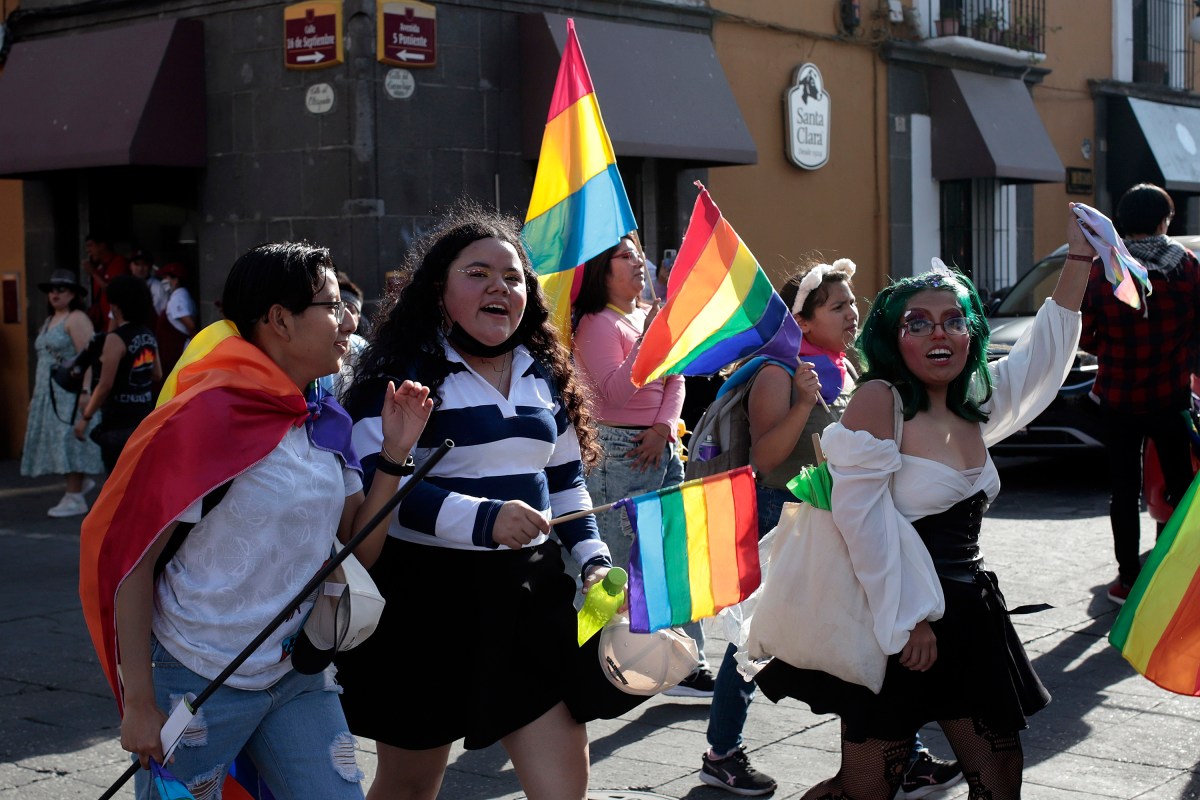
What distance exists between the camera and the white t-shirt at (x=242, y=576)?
2861 millimetres

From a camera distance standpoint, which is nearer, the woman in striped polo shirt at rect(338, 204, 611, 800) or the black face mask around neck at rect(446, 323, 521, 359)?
the woman in striped polo shirt at rect(338, 204, 611, 800)

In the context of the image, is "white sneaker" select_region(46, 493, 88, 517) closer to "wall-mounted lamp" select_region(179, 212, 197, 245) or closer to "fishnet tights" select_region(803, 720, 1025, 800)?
"wall-mounted lamp" select_region(179, 212, 197, 245)

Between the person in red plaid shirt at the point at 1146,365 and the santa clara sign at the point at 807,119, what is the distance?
328 inches

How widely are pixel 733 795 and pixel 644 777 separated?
1.06 feet

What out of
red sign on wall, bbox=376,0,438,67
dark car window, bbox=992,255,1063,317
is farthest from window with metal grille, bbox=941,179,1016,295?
red sign on wall, bbox=376,0,438,67

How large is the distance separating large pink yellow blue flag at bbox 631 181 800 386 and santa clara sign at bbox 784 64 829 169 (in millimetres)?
10542

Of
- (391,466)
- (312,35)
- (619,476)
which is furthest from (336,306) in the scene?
(312,35)

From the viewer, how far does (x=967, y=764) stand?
343cm

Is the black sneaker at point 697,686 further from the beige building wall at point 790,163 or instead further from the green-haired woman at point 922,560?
the beige building wall at point 790,163

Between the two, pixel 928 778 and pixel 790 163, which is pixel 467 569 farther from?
pixel 790 163

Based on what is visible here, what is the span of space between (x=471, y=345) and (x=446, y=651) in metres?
0.70

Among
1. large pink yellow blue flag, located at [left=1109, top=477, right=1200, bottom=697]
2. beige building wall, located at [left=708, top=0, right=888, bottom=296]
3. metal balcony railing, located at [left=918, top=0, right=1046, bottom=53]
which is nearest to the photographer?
large pink yellow blue flag, located at [left=1109, top=477, right=1200, bottom=697]

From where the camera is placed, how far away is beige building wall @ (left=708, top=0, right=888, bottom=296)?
14.5 m

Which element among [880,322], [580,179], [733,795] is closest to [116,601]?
[880,322]
